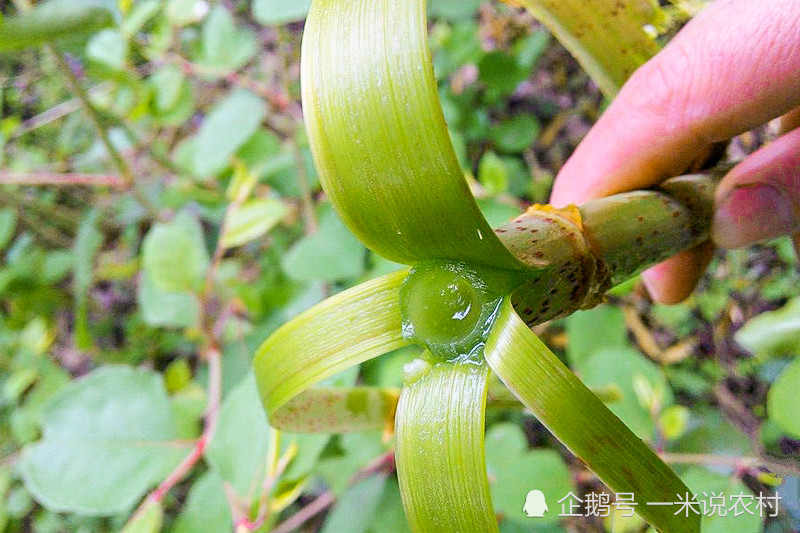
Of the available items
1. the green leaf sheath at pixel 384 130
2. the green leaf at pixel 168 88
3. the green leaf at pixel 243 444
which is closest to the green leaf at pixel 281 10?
the green leaf at pixel 168 88

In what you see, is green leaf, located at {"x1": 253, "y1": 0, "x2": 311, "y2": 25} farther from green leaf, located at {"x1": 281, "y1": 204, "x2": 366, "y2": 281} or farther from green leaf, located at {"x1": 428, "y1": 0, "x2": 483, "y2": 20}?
green leaf, located at {"x1": 281, "y1": 204, "x2": 366, "y2": 281}

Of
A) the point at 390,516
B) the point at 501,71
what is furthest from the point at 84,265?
the point at 501,71

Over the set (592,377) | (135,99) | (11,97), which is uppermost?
(135,99)

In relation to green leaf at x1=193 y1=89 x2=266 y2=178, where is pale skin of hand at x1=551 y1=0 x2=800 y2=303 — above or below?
above

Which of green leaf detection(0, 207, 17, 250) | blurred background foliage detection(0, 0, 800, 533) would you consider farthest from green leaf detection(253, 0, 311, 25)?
green leaf detection(0, 207, 17, 250)

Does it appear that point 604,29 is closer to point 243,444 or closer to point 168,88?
point 243,444

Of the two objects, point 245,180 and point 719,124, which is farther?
point 245,180

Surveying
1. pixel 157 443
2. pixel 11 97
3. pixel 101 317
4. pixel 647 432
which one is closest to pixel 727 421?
pixel 647 432

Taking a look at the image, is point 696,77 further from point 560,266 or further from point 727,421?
point 727,421
